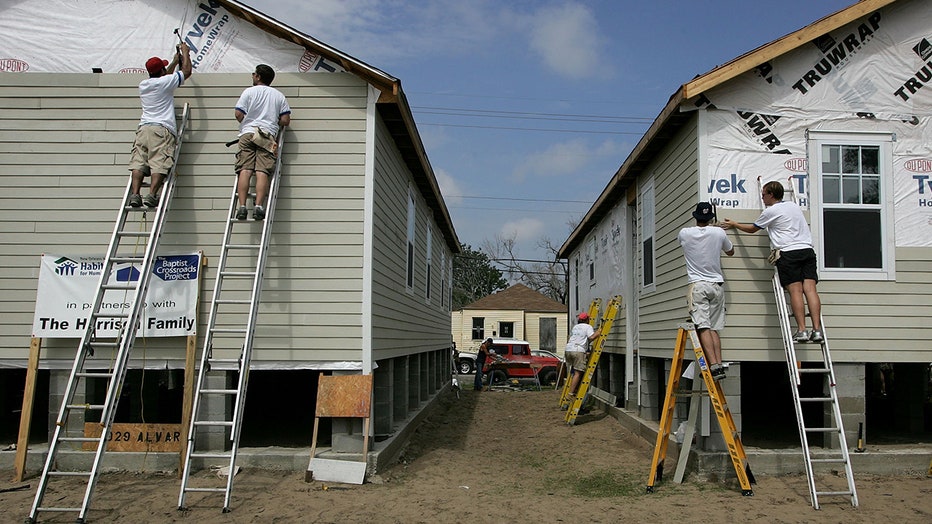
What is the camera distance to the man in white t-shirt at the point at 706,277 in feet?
25.9

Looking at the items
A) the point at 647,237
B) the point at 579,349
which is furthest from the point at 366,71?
the point at 579,349

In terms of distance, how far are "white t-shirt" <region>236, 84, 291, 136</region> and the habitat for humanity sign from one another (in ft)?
5.45

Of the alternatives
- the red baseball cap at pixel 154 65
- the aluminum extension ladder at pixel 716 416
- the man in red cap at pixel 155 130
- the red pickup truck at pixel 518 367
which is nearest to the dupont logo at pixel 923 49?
the aluminum extension ladder at pixel 716 416

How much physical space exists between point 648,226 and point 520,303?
30974 millimetres

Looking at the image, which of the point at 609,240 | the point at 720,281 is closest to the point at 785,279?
the point at 720,281

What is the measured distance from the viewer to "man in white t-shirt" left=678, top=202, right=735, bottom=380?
7898 millimetres

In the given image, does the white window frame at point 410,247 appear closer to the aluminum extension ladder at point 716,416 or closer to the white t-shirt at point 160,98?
the white t-shirt at point 160,98

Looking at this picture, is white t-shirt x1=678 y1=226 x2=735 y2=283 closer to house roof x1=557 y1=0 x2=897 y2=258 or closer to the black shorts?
the black shorts

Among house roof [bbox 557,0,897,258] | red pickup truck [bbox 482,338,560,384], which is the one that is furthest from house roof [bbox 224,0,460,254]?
red pickup truck [bbox 482,338,560,384]

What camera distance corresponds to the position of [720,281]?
8000 millimetres

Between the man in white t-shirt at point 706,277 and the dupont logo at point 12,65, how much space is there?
8.09 metres

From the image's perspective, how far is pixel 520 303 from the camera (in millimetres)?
42594

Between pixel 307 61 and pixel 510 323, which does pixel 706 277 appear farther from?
pixel 510 323

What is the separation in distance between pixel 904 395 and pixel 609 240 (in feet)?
21.9
